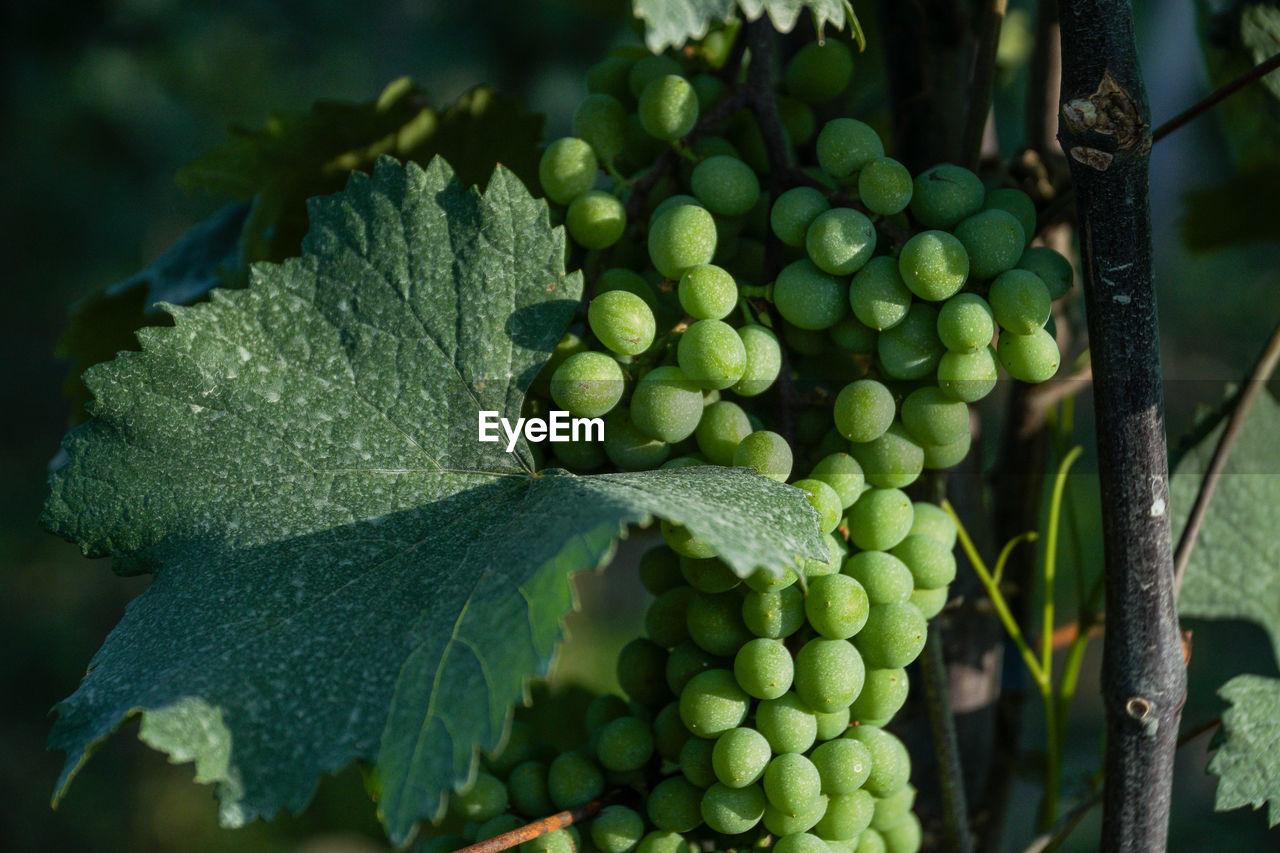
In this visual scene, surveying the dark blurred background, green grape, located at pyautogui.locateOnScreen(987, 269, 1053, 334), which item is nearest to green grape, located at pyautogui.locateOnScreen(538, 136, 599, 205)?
green grape, located at pyautogui.locateOnScreen(987, 269, 1053, 334)

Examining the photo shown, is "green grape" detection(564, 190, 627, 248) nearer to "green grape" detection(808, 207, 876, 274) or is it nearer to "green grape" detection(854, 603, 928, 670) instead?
"green grape" detection(808, 207, 876, 274)

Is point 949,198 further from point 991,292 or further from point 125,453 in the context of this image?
point 125,453

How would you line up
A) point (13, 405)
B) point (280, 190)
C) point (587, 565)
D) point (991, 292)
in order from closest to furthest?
point (587, 565)
point (991, 292)
point (280, 190)
point (13, 405)

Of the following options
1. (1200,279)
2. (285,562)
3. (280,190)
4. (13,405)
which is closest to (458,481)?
Answer: (285,562)

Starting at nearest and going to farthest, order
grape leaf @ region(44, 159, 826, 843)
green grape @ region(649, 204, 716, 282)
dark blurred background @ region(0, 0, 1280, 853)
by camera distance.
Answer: grape leaf @ region(44, 159, 826, 843)
green grape @ region(649, 204, 716, 282)
dark blurred background @ region(0, 0, 1280, 853)

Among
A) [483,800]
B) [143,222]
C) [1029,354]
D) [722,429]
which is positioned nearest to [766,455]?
[722,429]

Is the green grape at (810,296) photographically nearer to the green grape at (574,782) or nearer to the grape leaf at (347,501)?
the grape leaf at (347,501)
